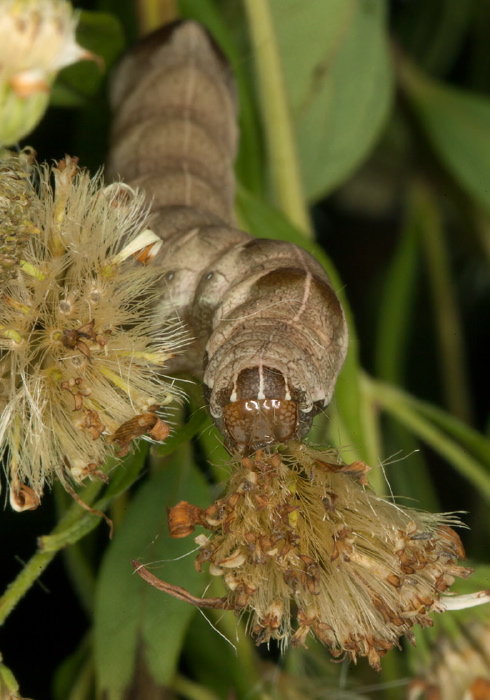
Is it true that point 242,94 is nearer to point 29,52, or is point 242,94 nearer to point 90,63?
point 90,63

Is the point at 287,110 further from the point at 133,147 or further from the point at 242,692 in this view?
the point at 242,692

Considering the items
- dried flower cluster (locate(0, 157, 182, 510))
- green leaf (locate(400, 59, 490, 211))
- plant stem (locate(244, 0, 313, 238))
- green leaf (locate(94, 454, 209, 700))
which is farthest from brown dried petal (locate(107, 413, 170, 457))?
green leaf (locate(400, 59, 490, 211))

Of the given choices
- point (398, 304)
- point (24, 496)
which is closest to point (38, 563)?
point (24, 496)

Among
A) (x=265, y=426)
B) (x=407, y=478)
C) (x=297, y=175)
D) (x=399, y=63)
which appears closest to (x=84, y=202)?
(x=265, y=426)

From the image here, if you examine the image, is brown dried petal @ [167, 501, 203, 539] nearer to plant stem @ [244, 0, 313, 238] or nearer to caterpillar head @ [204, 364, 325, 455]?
caterpillar head @ [204, 364, 325, 455]

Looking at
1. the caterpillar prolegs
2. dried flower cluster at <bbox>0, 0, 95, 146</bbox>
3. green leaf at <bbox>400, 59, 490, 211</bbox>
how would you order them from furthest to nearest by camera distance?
green leaf at <bbox>400, 59, 490, 211</bbox> < the caterpillar prolegs < dried flower cluster at <bbox>0, 0, 95, 146</bbox>

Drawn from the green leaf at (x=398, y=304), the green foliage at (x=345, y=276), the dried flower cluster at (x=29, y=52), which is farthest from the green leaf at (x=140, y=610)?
the green leaf at (x=398, y=304)
